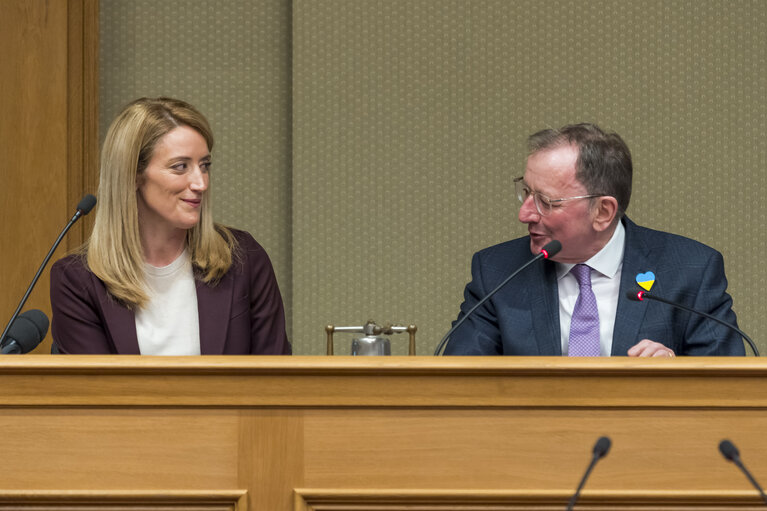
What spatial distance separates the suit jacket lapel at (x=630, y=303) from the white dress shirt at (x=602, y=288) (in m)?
0.03

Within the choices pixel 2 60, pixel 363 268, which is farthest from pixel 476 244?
pixel 2 60

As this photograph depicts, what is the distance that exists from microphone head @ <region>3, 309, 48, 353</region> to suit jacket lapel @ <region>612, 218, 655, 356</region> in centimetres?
113

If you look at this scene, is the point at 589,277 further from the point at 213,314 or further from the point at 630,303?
the point at 213,314

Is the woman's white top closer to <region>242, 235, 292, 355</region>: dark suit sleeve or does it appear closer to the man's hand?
<region>242, 235, 292, 355</region>: dark suit sleeve

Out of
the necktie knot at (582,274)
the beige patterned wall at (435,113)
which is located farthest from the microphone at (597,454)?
the beige patterned wall at (435,113)

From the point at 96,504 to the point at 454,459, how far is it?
51 centimetres

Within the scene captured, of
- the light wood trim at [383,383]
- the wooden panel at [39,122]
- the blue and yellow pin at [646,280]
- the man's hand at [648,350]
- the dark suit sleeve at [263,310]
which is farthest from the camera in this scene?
the wooden panel at [39,122]

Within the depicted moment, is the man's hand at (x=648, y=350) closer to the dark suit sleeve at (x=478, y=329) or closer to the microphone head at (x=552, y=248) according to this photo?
the microphone head at (x=552, y=248)

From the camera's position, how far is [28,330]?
1640 millimetres

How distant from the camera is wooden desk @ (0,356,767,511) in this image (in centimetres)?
134

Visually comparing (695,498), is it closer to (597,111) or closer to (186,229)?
(186,229)

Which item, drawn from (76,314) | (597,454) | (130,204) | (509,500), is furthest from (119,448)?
(130,204)

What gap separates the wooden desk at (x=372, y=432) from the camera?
4.40 ft

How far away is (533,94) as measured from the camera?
3064 mm
